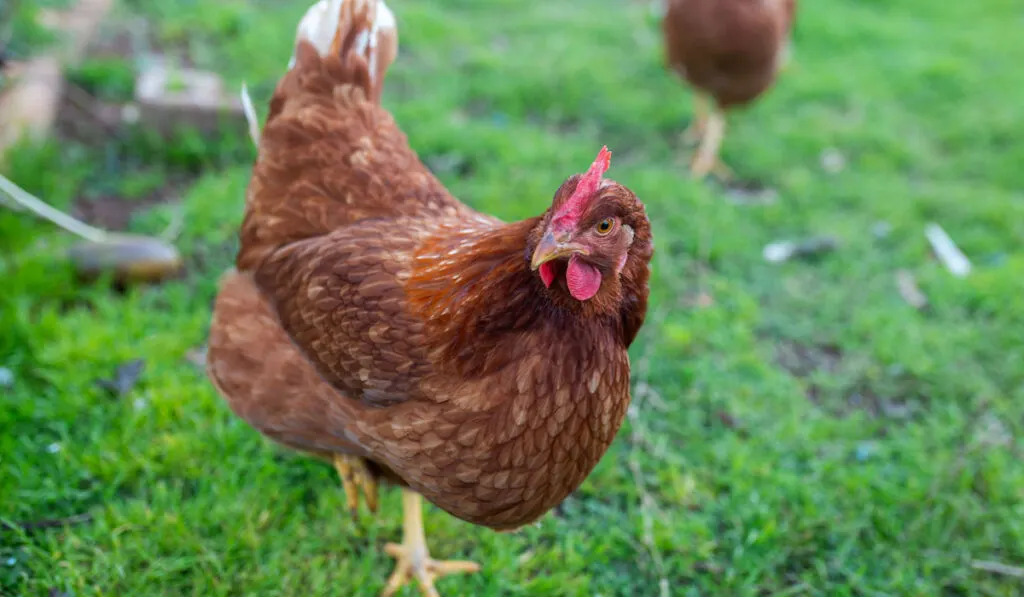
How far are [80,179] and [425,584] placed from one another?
283 centimetres

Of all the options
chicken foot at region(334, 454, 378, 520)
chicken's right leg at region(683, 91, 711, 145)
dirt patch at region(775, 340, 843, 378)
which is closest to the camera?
chicken foot at region(334, 454, 378, 520)

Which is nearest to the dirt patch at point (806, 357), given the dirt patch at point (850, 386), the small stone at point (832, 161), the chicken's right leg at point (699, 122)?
the dirt patch at point (850, 386)

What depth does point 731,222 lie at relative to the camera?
172 inches

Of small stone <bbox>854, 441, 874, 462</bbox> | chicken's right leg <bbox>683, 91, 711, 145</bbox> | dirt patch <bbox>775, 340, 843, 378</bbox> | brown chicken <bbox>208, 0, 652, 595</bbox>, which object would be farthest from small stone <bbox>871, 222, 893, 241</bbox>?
brown chicken <bbox>208, 0, 652, 595</bbox>

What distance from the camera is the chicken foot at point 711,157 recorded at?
4.85 m

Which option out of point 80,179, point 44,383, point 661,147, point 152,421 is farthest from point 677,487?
point 80,179

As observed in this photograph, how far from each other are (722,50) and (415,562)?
3.59 metres

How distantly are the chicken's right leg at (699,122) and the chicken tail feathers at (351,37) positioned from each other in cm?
309

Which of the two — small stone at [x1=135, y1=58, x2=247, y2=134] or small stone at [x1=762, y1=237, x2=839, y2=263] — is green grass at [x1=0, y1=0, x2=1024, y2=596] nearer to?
small stone at [x1=762, y1=237, x2=839, y2=263]

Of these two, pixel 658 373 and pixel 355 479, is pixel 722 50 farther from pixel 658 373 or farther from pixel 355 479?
pixel 355 479

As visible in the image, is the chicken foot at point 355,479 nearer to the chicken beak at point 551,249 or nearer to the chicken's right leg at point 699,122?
the chicken beak at point 551,249

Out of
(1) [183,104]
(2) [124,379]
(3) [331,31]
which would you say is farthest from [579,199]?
(1) [183,104]

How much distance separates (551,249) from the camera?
1581 millimetres

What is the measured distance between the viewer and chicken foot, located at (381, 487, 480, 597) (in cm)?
247
